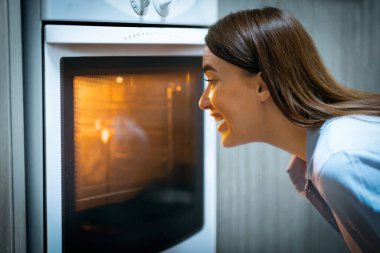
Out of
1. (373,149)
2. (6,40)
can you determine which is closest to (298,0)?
(373,149)

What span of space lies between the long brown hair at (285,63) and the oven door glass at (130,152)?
0.75 ft

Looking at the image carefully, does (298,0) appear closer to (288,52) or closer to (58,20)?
(288,52)

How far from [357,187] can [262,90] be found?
303 mm

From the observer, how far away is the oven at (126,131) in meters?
1.09

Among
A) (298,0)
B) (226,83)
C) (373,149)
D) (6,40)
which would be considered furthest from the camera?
(298,0)

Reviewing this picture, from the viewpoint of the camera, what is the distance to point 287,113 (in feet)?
3.50

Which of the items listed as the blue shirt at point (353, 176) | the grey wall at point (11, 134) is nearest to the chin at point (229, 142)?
the blue shirt at point (353, 176)

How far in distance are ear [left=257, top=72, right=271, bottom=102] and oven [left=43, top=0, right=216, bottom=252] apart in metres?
0.24

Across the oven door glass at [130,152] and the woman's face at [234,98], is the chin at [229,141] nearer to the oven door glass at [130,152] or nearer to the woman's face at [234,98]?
the woman's face at [234,98]

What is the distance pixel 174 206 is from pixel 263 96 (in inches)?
16.0

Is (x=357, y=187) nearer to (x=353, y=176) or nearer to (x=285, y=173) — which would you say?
(x=353, y=176)

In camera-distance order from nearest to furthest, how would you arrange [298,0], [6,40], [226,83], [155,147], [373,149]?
[373,149] → [6,40] → [226,83] → [155,147] → [298,0]

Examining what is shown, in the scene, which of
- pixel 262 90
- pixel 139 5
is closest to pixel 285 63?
pixel 262 90

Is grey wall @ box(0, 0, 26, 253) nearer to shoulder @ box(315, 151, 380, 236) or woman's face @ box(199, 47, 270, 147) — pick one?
woman's face @ box(199, 47, 270, 147)
